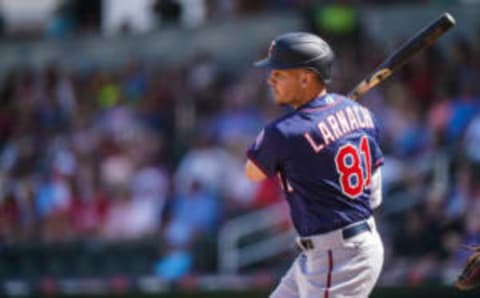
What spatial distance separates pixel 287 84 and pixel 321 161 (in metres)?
0.44

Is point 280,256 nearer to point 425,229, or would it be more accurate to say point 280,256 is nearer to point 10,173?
point 425,229

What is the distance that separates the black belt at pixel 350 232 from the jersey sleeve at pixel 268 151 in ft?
1.26

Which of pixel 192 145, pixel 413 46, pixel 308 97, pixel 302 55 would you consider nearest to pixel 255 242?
pixel 192 145

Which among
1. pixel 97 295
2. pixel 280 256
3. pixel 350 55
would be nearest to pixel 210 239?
pixel 280 256

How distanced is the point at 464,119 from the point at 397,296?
2693 millimetres

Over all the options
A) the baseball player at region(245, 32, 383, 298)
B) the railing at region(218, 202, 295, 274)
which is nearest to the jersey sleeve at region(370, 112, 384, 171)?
the baseball player at region(245, 32, 383, 298)

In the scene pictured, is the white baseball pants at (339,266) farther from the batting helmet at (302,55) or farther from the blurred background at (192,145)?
the blurred background at (192,145)

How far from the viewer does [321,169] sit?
6461 millimetres

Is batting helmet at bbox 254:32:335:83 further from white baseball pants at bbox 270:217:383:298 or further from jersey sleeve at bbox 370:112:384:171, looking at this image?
white baseball pants at bbox 270:217:383:298

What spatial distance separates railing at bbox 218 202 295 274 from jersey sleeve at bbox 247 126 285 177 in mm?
5185

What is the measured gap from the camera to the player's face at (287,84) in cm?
658

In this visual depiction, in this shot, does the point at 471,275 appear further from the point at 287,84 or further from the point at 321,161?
the point at 287,84

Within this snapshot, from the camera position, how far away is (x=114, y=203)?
13.5m

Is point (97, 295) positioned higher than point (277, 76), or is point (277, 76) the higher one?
point (277, 76)
